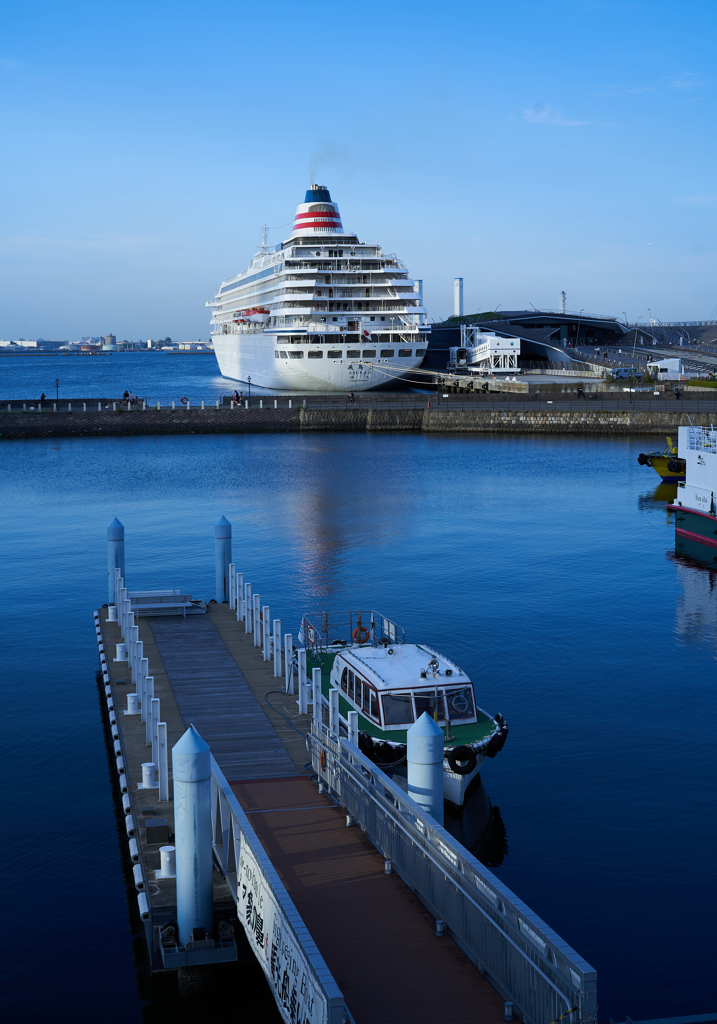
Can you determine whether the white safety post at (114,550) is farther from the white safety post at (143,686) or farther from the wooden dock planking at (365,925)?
the wooden dock planking at (365,925)

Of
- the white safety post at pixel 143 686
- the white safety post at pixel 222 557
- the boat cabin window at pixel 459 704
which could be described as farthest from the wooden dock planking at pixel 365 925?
the white safety post at pixel 222 557

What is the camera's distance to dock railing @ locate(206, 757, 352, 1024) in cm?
830

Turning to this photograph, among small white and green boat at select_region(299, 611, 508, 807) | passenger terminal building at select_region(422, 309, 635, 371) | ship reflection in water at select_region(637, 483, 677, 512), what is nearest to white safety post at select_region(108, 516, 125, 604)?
small white and green boat at select_region(299, 611, 508, 807)

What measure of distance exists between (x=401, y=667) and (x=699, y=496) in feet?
82.6

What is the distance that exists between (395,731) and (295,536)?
2384 centimetres

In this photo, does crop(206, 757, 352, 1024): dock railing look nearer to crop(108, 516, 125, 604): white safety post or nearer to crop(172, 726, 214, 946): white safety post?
crop(172, 726, 214, 946): white safety post

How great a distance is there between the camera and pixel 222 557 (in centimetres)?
2605

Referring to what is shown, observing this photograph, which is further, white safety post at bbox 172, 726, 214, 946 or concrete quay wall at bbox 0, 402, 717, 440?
concrete quay wall at bbox 0, 402, 717, 440

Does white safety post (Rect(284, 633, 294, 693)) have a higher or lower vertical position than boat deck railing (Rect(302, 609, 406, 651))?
higher

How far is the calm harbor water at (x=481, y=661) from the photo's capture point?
42.8 feet

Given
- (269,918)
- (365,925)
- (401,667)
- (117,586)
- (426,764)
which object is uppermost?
(426,764)

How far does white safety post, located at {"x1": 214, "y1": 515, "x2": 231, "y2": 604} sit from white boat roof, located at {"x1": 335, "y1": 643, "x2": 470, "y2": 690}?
798 centimetres

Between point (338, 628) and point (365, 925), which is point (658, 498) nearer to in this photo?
point (338, 628)

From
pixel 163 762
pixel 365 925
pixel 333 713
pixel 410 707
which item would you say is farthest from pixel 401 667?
pixel 365 925
